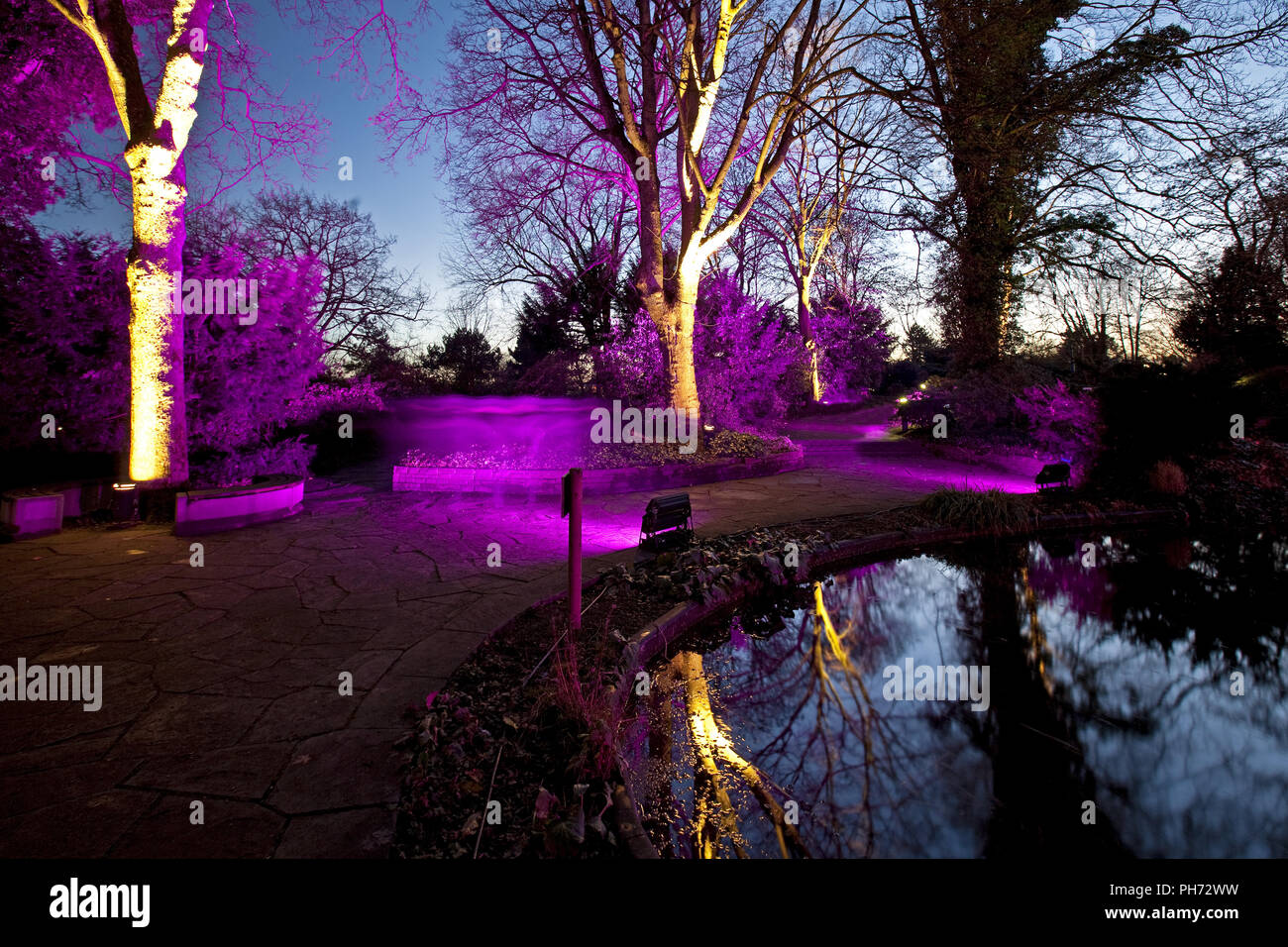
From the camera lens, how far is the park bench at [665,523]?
5672 mm

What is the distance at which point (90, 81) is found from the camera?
28.4ft

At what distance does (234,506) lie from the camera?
22.0ft

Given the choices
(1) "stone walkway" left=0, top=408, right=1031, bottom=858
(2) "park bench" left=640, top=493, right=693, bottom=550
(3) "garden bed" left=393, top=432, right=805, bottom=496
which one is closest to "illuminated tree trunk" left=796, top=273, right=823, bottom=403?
(3) "garden bed" left=393, top=432, right=805, bottom=496

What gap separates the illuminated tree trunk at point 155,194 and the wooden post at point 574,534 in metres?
6.42

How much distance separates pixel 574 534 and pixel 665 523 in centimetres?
234

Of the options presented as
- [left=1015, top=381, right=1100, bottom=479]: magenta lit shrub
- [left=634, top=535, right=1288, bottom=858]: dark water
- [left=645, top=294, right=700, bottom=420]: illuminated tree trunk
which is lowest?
[left=634, top=535, right=1288, bottom=858]: dark water

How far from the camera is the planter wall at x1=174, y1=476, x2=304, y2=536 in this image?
638 cm

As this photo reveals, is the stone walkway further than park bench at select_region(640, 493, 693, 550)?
Answer: No

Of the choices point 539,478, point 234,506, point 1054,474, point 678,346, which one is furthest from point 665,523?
point 1054,474

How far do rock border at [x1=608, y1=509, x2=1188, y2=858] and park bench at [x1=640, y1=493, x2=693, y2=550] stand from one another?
87cm

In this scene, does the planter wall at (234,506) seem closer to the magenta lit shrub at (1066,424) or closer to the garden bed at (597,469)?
the garden bed at (597,469)

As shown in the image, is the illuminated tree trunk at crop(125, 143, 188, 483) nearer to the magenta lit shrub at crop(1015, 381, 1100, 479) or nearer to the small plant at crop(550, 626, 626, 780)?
the small plant at crop(550, 626, 626, 780)

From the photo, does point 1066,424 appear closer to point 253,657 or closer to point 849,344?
point 253,657
